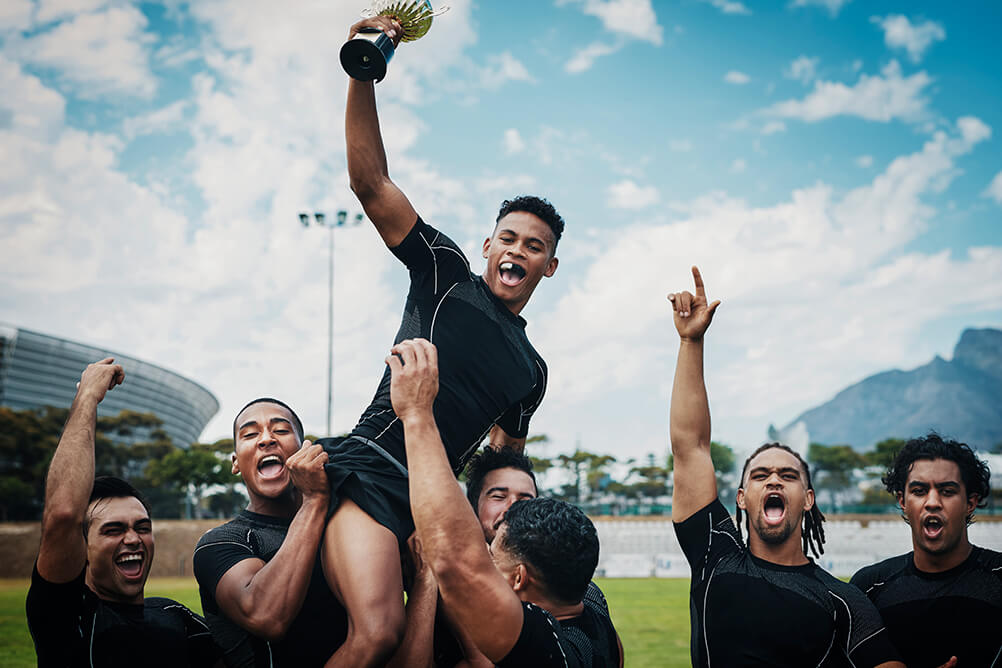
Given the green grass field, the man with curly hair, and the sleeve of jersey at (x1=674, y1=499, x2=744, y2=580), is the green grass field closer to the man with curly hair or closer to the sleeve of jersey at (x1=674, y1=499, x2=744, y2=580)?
the man with curly hair

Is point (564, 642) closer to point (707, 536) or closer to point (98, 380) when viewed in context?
point (707, 536)

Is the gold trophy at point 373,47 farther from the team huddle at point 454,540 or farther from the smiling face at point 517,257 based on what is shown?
the smiling face at point 517,257

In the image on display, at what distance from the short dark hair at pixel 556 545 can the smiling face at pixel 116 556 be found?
7.20ft

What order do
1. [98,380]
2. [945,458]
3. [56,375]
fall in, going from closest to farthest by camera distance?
[98,380] → [945,458] → [56,375]

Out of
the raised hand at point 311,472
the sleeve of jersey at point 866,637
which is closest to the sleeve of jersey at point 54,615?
the raised hand at point 311,472

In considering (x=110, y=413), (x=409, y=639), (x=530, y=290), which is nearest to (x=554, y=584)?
(x=409, y=639)

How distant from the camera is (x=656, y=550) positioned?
146ft

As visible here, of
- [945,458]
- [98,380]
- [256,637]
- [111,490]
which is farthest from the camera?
[945,458]

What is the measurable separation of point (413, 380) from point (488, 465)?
8.18 ft

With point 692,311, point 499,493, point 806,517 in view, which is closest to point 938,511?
point 806,517

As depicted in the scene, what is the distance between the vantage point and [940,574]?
16.1ft

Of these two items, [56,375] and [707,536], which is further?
[56,375]

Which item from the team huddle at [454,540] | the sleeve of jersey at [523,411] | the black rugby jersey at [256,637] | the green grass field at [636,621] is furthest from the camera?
the green grass field at [636,621]

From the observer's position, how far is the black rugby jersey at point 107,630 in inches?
144
